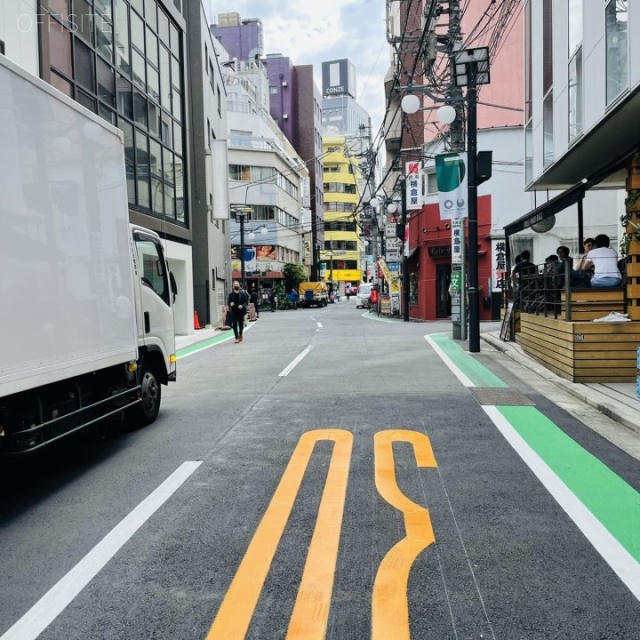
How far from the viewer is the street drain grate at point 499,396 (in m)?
8.48

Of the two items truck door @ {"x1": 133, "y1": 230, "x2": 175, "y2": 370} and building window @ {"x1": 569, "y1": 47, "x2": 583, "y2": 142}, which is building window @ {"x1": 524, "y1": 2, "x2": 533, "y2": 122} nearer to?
building window @ {"x1": 569, "y1": 47, "x2": 583, "y2": 142}

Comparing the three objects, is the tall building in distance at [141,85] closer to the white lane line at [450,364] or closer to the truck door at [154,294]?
the truck door at [154,294]

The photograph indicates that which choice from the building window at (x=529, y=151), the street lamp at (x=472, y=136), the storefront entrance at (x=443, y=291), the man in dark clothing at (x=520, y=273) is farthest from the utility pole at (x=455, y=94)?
the storefront entrance at (x=443, y=291)

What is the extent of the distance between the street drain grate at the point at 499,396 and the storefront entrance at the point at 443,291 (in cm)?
2197

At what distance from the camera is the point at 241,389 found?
1004cm

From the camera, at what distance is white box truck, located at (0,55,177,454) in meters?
4.22

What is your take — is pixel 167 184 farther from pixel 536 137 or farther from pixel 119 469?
pixel 119 469

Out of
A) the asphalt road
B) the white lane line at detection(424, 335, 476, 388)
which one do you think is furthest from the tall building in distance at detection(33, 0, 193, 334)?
the asphalt road

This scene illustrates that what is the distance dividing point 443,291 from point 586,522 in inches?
1089

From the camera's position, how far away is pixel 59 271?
4836 mm

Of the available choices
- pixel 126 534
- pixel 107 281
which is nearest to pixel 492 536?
pixel 126 534

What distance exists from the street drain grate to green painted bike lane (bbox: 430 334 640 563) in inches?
13.4

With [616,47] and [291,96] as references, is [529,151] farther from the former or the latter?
[291,96]

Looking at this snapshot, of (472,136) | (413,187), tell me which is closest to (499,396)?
(472,136)
